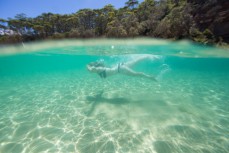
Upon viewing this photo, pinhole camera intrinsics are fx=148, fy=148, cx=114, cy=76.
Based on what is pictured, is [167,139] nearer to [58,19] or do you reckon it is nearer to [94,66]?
Result: [94,66]

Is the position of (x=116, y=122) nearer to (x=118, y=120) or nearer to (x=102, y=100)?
(x=118, y=120)

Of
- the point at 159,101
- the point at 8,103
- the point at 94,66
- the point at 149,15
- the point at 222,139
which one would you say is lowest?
the point at 8,103

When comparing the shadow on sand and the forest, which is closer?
the shadow on sand

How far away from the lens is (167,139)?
466 centimetres

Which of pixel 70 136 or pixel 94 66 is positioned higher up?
pixel 94 66

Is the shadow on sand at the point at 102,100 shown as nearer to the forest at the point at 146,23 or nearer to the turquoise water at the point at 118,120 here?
the turquoise water at the point at 118,120

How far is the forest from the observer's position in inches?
927

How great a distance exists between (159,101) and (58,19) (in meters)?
44.7

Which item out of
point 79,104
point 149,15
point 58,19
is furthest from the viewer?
point 58,19

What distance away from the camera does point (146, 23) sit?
3306 centimetres

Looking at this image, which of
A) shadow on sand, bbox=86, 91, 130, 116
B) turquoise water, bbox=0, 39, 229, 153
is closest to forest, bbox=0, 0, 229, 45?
turquoise water, bbox=0, 39, 229, 153

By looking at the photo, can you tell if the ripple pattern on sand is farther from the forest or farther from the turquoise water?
the forest

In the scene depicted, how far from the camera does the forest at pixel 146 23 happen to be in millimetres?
23547

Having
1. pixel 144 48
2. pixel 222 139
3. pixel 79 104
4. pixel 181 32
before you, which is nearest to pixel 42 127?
pixel 79 104
